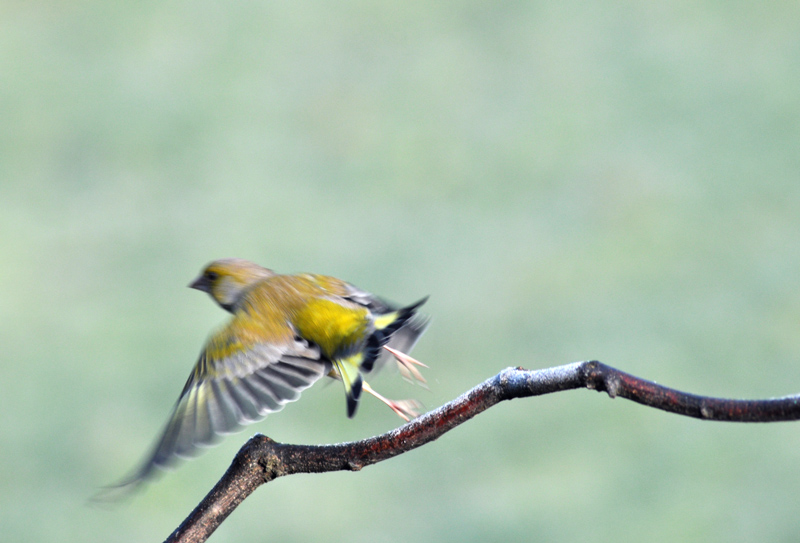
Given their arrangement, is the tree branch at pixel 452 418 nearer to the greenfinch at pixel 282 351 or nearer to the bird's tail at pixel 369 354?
the greenfinch at pixel 282 351

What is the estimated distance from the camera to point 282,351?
8.14 feet

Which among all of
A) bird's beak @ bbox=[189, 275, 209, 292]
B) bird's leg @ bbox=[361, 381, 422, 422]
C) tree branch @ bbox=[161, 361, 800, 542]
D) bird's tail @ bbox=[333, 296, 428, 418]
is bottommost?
tree branch @ bbox=[161, 361, 800, 542]

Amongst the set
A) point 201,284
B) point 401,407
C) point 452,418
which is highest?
Result: point 201,284

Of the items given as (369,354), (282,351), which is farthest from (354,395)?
(282,351)

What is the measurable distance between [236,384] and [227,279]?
54cm

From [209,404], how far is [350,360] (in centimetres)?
37

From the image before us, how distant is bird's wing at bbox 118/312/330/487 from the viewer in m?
2.14

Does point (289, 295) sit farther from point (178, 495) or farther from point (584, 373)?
point (178, 495)

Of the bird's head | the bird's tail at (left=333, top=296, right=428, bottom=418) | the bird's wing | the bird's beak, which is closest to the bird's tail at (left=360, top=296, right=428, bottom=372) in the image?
the bird's tail at (left=333, top=296, right=428, bottom=418)

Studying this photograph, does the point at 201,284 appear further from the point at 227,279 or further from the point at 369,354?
the point at 369,354

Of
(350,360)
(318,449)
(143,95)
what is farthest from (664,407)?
(143,95)

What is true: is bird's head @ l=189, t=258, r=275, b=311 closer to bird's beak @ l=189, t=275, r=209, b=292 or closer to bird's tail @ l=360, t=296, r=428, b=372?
bird's beak @ l=189, t=275, r=209, b=292

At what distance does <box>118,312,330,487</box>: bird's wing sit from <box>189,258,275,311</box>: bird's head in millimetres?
234

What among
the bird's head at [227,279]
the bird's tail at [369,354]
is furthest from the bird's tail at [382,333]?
the bird's head at [227,279]
